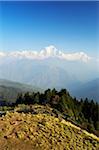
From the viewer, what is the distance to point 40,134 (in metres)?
29.9

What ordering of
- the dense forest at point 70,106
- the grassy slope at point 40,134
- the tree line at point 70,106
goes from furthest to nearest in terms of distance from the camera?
the tree line at point 70,106, the dense forest at point 70,106, the grassy slope at point 40,134

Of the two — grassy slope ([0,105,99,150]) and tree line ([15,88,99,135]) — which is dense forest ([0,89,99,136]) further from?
grassy slope ([0,105,99,150])

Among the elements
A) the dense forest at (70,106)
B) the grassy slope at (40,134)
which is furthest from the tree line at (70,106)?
the grassy slope at (40,134)

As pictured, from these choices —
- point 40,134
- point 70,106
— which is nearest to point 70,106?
point 70,106

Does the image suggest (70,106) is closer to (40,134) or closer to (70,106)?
(70,106)

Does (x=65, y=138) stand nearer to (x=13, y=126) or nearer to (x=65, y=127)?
(x=65, y=127)

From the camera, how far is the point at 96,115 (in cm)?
7394

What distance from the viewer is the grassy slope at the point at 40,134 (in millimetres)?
28219

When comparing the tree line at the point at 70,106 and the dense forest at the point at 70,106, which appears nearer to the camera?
the dense forest at the point at 70,106

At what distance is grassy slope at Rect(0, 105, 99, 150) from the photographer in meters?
28.2

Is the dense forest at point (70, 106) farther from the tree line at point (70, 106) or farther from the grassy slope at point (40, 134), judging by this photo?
the grassy slope at point (40, 134)

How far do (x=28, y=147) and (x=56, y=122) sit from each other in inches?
245

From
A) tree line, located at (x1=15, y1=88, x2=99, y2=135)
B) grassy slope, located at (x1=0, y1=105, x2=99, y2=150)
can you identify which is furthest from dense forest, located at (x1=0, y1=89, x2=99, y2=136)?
grassy slope, located at (x1=0, y1=105, x2=99, y2=150)

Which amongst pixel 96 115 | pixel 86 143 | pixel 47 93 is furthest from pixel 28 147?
pixel 96 115
